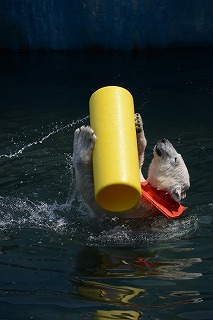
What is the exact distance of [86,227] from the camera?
613cm

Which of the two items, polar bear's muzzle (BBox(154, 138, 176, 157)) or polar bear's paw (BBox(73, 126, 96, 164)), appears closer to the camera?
polar bear's paw (BBox(73, 126, 96, 164))

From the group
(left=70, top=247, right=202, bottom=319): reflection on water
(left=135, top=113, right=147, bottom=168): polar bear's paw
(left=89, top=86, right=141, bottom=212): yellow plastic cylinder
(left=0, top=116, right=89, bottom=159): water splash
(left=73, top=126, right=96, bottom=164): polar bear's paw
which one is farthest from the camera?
(left=0, top=116, right=89, bottom=159): water splash

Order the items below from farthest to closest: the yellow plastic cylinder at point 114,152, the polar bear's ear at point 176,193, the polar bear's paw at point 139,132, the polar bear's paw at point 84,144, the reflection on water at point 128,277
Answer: the polar bear's paw at point 139,132
the polar bear's ear at point 176,193
the polar bear's paw at point 84,144
the yellow plastic cylinder at point 114,152
the reflection on water at point 128,277

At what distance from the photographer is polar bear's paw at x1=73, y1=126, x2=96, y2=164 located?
18.5 ft

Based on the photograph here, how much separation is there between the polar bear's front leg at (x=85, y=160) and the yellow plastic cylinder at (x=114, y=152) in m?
0.07

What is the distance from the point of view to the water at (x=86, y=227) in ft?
16.1

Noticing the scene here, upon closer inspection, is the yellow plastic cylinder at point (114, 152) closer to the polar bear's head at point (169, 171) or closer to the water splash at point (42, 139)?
the polar bear's head at point (169, 171)

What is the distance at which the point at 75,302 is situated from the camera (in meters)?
4.87

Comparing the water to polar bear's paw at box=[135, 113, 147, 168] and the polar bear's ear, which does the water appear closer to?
the polar bear's ear

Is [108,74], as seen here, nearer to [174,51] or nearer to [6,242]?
[174,51]

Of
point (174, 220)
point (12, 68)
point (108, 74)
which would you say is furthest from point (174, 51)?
point (174, 220)

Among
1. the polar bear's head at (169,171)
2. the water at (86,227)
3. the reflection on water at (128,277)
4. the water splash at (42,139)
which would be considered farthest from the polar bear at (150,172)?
the water splash at (42,139)

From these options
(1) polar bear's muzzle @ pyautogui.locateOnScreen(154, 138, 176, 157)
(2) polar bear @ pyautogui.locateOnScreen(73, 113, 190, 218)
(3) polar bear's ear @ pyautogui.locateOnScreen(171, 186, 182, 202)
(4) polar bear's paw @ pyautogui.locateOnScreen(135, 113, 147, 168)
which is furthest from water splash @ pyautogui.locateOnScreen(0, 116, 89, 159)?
(3) polar bear's ear @ pyautogui.locateOnScreen(171, 186, 182, 202)

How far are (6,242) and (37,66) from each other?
260 inches
